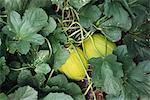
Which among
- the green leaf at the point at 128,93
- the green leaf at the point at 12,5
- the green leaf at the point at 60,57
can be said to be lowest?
the green leaf at the point at 128,93

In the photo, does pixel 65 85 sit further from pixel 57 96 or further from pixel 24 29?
pixel 24 29

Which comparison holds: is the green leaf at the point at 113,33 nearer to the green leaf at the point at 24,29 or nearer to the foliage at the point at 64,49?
the foliage at the point at 64,49

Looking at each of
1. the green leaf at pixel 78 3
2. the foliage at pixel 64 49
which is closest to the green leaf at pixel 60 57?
the foliage at pixel 64 49

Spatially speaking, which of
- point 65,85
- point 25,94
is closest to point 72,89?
point 65,85

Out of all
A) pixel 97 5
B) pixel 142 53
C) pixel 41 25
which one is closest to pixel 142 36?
pixel 142 53

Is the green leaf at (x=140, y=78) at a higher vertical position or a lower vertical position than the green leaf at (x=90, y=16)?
lower

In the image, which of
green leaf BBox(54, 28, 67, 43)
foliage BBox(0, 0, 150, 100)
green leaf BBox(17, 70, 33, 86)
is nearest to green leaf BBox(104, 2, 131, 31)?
foliage BBox(0, 0, 150, 100)

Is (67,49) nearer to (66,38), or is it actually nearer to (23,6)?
(66,38)
